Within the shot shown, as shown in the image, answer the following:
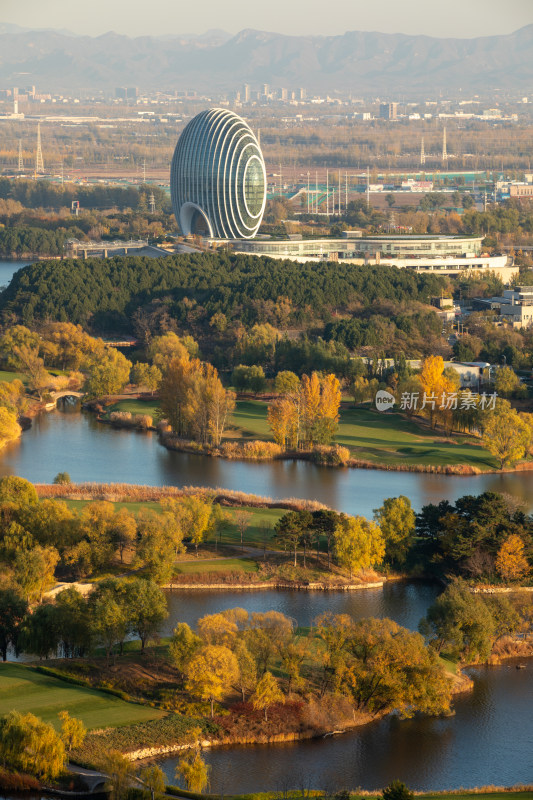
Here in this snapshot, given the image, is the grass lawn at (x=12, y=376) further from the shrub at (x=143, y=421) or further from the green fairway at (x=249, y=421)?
the green fairway at (x=249, y=421)

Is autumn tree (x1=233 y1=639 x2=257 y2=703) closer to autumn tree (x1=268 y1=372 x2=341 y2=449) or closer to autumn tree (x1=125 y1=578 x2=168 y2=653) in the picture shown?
autumn tree (x1=125 y1=578 x2=168 y2=653)

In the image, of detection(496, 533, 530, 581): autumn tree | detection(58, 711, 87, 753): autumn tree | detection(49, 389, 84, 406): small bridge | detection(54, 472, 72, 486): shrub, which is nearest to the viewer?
detection(58, 711, 87, 753): autumn tree

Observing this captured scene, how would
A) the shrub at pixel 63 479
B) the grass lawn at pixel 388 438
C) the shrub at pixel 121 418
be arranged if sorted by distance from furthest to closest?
the shrub at pixel 121 418, the grass lawn at pixel 388 438, the shrub at pixel 63 479

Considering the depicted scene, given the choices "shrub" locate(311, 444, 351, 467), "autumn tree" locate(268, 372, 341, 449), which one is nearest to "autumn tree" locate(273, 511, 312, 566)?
"shrub" locate(311, 444, 351, 467)

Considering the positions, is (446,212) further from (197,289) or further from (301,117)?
(301,117)

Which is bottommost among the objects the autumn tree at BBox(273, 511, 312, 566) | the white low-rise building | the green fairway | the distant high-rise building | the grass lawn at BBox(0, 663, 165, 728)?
the green fairway

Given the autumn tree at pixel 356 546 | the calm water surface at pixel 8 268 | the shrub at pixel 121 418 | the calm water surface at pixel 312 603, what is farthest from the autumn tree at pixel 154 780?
the calm water surface at pixel 8 268
